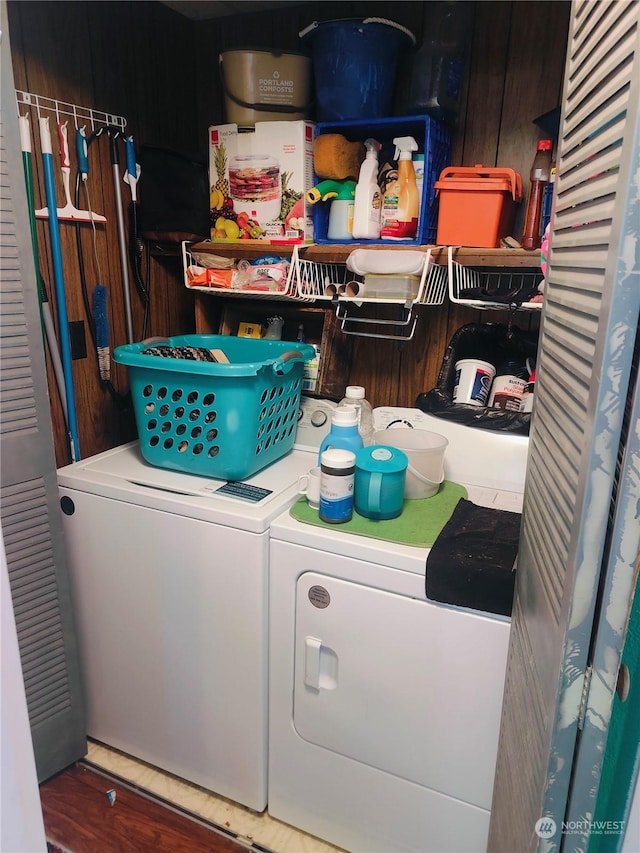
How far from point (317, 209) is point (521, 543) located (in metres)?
1.24

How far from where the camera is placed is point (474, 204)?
1.59 metres

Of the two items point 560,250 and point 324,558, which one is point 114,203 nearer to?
point 324,558

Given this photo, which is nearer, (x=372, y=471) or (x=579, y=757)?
(x=579, y=757)

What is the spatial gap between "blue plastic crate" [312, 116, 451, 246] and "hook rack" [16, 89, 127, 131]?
0.64 meters

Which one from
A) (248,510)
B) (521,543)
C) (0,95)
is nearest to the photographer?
(521,543)

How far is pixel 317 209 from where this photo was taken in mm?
1844

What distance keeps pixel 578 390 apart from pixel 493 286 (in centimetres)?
120

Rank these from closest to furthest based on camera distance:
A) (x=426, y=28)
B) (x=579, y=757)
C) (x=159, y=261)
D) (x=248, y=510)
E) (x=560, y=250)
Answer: (x=579, y=757) → (x=560, y=250) → (x=248, y=510) → (x=426, y=28) → (x=159, y=261)

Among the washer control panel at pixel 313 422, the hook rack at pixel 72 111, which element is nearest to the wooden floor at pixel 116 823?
the washer control panel at pixel 313 422

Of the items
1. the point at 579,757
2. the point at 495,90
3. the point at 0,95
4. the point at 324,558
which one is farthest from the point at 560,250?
the point at 0,95

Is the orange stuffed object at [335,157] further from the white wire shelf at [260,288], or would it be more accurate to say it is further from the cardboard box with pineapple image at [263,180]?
the white wire shelf at [260,288]

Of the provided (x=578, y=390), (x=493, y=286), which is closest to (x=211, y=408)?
(x=493, y=286)

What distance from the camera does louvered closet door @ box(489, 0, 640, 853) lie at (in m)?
0.60

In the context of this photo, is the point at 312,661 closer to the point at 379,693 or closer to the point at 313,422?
the point at 379,693
